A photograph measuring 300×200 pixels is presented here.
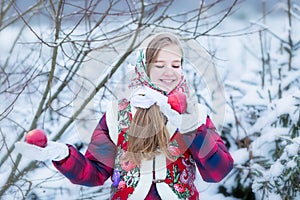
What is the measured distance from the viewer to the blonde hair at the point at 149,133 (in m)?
2.33

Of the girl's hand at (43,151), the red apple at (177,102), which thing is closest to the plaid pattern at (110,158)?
the girl's hand at (43,151)

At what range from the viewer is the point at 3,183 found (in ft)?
10.9

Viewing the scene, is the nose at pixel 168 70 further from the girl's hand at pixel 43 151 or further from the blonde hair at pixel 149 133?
the girl's hand at pixel 43 151

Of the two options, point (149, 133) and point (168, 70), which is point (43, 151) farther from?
point (168, 70)

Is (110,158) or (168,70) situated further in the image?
(110,158)

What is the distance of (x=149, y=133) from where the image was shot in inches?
93.0

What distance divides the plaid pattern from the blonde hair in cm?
9

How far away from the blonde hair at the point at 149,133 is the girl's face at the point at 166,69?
0.02 meters

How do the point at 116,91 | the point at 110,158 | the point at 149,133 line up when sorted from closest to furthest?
the point at 149,133 → the point at 110,158 → the point at 116,91

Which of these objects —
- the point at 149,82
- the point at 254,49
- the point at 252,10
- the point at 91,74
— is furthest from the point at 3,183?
the point at 252,10

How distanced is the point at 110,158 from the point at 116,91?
0.40 m

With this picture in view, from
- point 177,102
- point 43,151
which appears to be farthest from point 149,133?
point 43,151

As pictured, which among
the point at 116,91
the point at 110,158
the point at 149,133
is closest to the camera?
the point at 149,133

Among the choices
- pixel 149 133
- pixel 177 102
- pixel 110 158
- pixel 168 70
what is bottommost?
pixel 110 158
